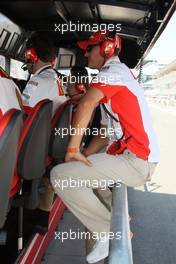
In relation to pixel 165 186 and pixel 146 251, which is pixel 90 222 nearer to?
pixel 146 251

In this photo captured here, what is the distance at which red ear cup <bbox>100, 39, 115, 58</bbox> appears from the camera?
229 centimetres

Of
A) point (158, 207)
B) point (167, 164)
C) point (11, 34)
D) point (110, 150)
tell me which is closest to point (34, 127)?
point (110, 150)

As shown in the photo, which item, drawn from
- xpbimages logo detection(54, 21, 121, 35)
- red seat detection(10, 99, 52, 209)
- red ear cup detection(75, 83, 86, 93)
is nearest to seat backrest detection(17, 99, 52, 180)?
red seat detection(10, 99, 52, 209)

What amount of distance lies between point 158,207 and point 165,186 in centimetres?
109

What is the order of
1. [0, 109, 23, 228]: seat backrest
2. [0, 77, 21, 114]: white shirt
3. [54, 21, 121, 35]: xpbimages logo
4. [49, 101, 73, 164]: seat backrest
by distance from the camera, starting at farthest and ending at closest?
[54, 21, 121, 35]: xpbimages logo, [49, 101, 73, 164]: seat backrest, [0, 77, 21, 114]: white shirt, [0, 109, 23, 228]: seat backrest

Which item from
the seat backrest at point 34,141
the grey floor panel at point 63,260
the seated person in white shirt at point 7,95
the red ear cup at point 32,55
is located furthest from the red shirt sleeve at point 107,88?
the grey floor panel at point 63,260

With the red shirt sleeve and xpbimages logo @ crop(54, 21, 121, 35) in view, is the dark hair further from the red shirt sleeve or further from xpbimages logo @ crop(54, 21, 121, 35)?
the red shirt sleeve

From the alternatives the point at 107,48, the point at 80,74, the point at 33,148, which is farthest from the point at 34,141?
the point at 80,74

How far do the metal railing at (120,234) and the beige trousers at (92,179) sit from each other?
25.8 inches

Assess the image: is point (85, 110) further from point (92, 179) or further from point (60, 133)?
point (60, 133)

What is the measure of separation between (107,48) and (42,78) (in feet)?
2.06

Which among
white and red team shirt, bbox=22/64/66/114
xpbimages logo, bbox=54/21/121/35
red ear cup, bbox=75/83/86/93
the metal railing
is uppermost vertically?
xpbimages logo, bbox=54/21/121/35

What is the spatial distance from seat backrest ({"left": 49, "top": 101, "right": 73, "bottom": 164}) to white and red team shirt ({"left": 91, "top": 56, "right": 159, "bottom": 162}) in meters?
0.59

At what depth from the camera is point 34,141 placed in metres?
2.08
